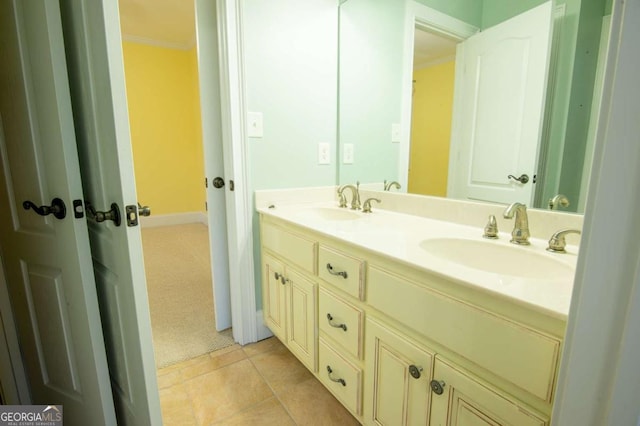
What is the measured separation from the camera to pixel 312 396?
4.58ft

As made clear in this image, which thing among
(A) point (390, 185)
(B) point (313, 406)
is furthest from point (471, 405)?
(A) point (390, 185)

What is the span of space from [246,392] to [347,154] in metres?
1.39

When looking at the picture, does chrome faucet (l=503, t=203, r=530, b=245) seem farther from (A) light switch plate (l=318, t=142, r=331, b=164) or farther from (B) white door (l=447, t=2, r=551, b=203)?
(A) light switch plate (l=318, t=142, r=331, b=164)

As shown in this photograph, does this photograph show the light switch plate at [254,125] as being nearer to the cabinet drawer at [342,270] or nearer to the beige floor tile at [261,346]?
the cabinet drawer at [342,270]

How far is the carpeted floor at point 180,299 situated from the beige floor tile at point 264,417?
0.54 meters

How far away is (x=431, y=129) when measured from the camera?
1461mm

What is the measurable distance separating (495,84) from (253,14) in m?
1.19

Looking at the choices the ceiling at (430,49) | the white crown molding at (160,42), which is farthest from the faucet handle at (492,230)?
the white crown molding at (160,42)

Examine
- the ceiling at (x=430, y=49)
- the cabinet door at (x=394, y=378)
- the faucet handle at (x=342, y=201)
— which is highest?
the ceiling at (x=430, y=49)

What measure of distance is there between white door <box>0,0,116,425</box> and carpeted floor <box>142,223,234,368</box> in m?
0.63

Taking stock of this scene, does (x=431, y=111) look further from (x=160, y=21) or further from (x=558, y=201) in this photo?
(x=160, y=21)

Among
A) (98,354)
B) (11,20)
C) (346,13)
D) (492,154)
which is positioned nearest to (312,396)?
(98,354)

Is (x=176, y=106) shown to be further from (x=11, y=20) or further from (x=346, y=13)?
(x=11, y=20)

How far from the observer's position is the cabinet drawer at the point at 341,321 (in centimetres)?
107
